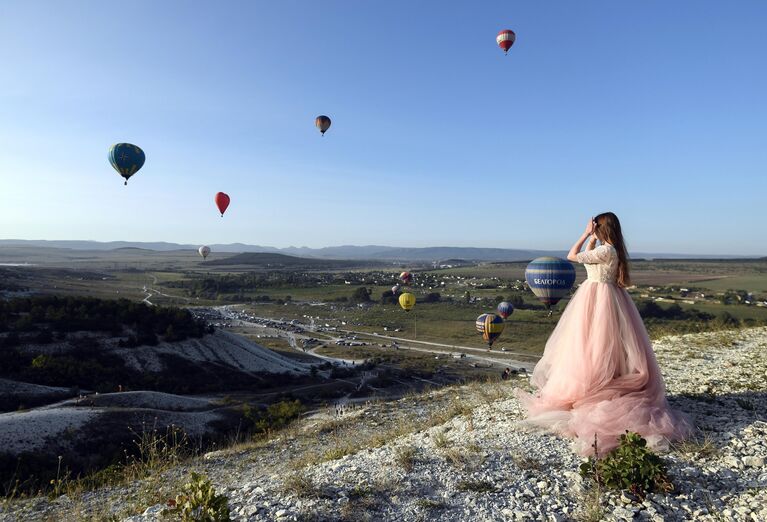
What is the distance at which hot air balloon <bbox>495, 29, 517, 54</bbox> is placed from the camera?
122 ft

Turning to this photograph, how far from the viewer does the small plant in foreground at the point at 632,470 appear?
4.89m

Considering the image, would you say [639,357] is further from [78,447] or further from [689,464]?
[78,447]

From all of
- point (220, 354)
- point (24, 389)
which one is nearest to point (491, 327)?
point (220, 354)

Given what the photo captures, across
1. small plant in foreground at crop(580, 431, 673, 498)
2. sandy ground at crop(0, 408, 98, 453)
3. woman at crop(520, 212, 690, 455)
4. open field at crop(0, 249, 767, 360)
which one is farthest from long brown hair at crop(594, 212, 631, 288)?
open field at crop(0, 249, 767, 360)

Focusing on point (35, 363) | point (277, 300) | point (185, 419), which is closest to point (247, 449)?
point (185, 419)

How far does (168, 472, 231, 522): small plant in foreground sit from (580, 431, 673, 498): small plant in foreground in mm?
4184

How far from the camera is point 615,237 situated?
269 inches

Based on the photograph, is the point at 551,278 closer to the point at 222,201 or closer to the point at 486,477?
the point at 486,477

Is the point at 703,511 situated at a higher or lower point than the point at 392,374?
higher

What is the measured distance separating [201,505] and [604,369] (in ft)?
18.6

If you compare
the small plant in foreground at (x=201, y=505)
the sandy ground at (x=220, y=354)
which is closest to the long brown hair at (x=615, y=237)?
the small plant in foreground at (x=201, y=505)

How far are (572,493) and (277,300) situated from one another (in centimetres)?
13264

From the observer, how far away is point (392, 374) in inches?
1913

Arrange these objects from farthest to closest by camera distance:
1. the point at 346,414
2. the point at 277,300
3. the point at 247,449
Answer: the point at 277,300 → the point at 346,414 → the point at 247,449
